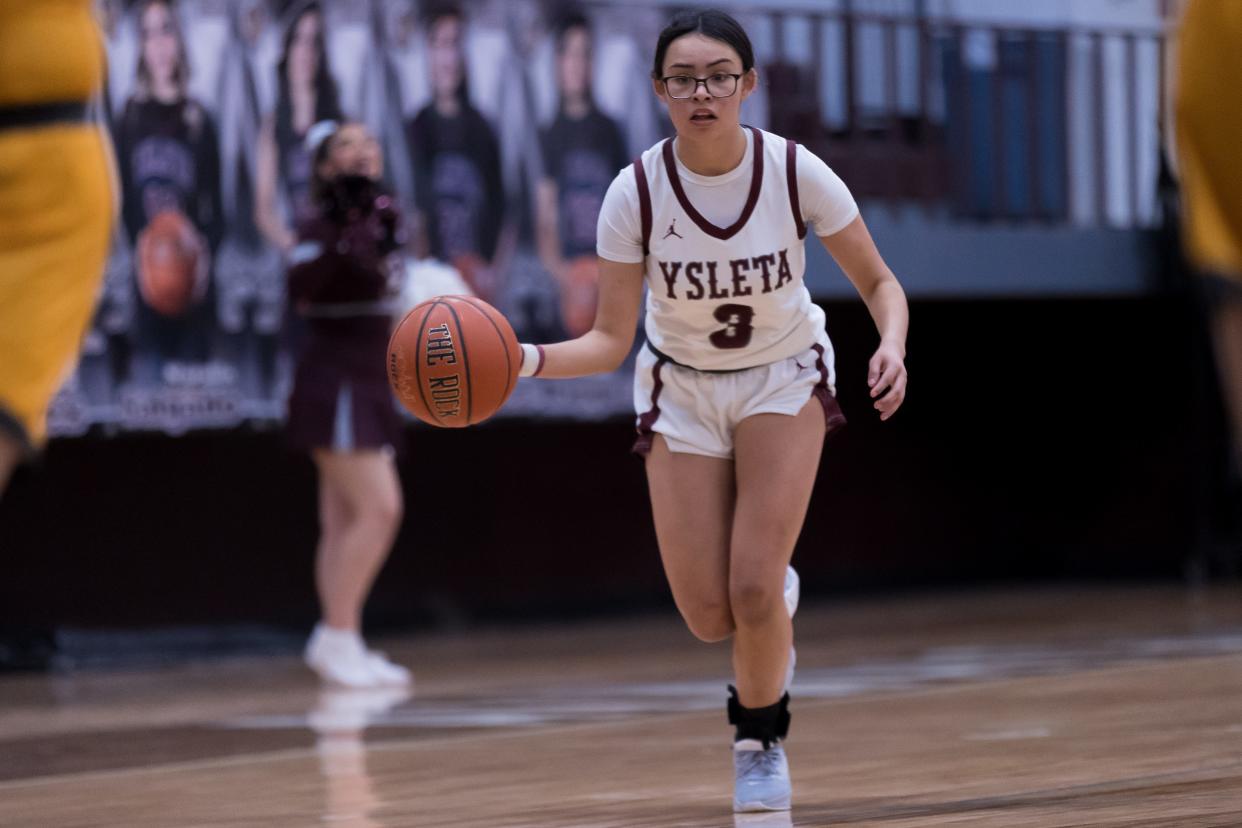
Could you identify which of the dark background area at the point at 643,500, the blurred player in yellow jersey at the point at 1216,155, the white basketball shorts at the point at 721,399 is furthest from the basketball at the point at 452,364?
the dark background area at the point at 643,500

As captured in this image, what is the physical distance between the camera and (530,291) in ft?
31.8

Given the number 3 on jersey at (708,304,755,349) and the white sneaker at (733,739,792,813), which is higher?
the number 3 on jersey at (708,304,755,349)

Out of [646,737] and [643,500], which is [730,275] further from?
[643,500]

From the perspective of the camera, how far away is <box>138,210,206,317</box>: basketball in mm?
8680

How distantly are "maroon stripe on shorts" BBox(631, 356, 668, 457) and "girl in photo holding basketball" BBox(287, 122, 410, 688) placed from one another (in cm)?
311

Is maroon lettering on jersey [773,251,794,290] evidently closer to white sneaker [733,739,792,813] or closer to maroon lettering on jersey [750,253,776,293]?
maroon lettering on jersey [750,253,776,293]

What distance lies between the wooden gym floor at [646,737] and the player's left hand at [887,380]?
2.64 feet

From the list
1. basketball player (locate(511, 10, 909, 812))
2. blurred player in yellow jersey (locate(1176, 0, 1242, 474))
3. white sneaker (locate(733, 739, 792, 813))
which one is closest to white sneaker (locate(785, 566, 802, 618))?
basketball player (locate(511, 10, 909, 812))

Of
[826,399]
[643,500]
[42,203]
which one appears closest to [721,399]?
[826,399]

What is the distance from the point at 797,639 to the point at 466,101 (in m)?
2.92

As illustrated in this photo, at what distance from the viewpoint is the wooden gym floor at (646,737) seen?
433cm

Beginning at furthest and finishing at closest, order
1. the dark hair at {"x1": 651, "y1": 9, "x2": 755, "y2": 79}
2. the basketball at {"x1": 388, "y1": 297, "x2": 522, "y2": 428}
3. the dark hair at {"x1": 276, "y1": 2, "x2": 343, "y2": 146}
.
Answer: the dark hair at {"x1": 276, "y1": 2, "x2": 343, "y2": 146} < the dark hair at {"x1": 651, "y1": 9, "x2": 755, "y2": 79} < the basketball at {"x1": 388, "y1": 297, "x2": 522, "y2": 428}

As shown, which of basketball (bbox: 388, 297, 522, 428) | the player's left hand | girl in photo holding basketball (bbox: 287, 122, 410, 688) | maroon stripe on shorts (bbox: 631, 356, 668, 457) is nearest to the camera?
the player's left hand

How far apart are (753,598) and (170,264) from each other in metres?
5.08
